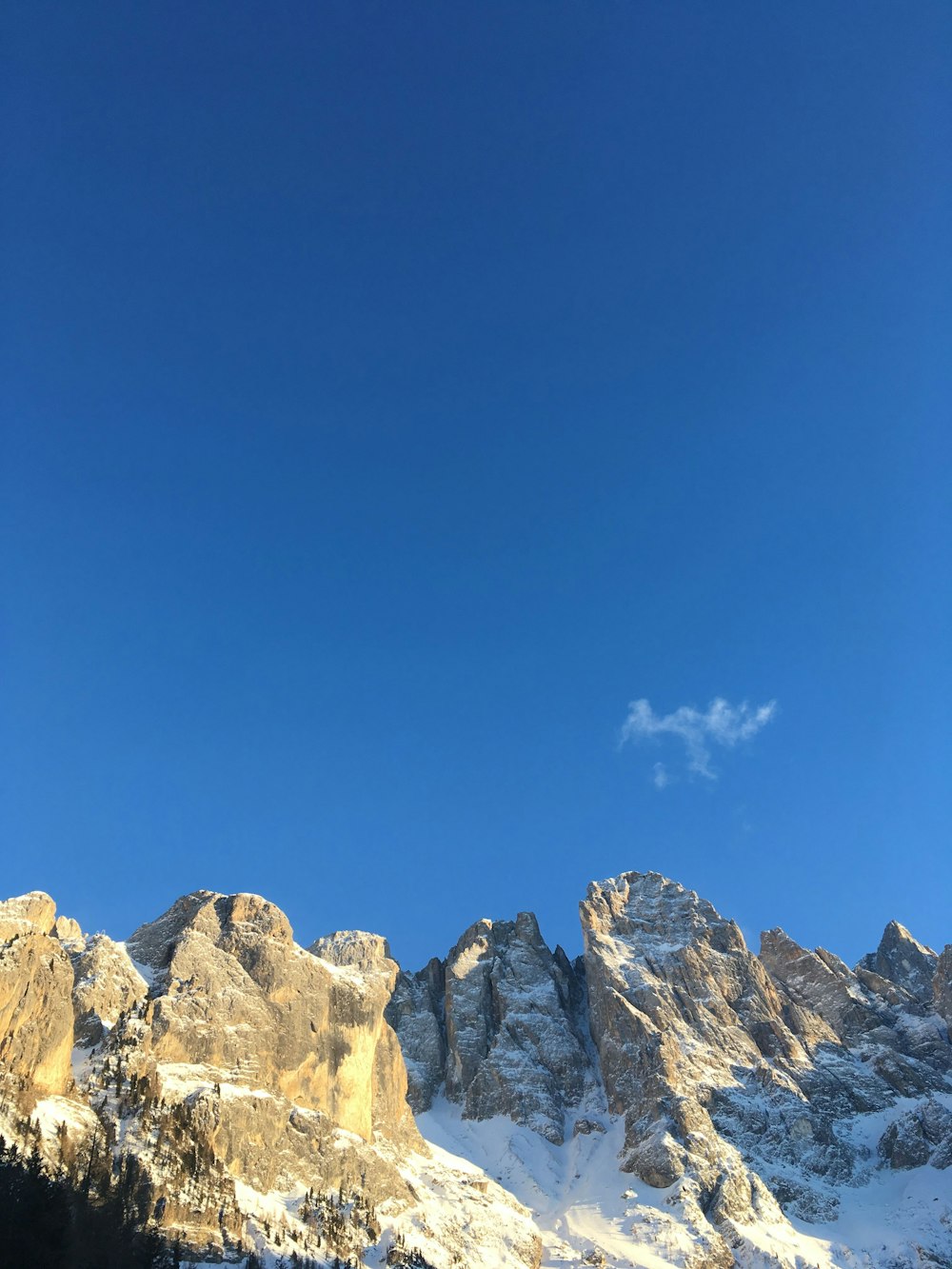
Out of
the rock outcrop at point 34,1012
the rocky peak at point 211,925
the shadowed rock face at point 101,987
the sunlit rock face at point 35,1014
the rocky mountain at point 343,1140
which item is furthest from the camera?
the rocky peak at point 211,925

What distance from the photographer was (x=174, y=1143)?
122438 millimetres

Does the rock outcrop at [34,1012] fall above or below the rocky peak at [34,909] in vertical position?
below

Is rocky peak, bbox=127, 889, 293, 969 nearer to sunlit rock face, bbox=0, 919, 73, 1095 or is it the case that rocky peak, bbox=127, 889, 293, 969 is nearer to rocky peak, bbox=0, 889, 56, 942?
rocky peak, bbox=0, 889, 56, 942

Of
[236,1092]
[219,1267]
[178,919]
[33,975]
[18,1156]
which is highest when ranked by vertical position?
[178,919]

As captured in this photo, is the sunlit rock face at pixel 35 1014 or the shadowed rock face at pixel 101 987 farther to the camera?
the shadowed rock face at pixel 101 987

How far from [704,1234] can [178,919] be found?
339ft

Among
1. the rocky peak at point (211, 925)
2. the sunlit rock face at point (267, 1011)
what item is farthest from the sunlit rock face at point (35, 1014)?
the rocky peak at point (211, 925)

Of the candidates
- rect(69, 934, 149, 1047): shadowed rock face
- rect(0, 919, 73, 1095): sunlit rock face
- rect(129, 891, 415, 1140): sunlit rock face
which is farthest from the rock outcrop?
rect(129, 891, 415, 1140): sunlit rock face

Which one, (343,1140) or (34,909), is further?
(34,909)

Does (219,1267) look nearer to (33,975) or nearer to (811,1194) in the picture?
(33,975)

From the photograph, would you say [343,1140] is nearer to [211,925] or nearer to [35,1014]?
[211,925]

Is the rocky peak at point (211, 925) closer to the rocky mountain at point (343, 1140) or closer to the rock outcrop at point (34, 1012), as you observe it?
the rocky mountain at point (343, 1140)

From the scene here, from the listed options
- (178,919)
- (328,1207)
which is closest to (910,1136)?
(328,1207)

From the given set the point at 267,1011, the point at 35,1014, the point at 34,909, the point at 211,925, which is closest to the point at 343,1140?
the point at 267,1011
